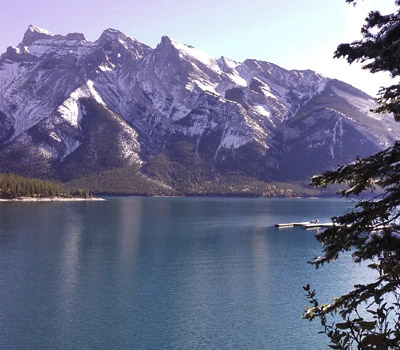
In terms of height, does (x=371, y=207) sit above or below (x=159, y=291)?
above

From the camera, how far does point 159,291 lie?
6222cm

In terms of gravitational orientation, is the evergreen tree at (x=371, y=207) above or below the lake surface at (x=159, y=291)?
above

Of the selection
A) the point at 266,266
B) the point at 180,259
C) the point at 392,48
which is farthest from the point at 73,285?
the point at 392,48

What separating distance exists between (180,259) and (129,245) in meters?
23.1

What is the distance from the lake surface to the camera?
A: 4394cm

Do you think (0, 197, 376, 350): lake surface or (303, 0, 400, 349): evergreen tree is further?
(0, 197, 376, 350): lake surface

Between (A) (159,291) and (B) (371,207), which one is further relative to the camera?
(A) (159,291)

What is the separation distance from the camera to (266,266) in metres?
83.6

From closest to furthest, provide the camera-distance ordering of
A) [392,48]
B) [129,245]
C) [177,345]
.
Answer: [392,48] → [177,345] → [129,245]

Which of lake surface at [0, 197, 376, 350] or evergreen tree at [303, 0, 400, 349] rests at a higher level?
evergreen tree at [303, 0, 400, 349]

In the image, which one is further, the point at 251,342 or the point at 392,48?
the point at 251,342

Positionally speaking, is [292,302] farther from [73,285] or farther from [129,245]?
[129,245]

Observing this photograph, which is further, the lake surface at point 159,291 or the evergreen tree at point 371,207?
the lake surface at point 159,291

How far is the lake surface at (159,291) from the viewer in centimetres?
4394
